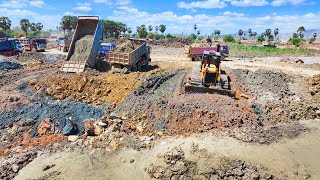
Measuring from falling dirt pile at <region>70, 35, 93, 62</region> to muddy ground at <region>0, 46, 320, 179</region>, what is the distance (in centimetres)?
435

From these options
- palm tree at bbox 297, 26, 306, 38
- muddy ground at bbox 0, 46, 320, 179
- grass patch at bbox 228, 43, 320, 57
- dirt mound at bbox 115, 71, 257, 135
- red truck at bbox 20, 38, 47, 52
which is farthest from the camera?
palm tree at bbox 297, 26, 306, 38

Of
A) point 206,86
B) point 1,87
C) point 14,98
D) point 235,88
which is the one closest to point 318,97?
point 235,88

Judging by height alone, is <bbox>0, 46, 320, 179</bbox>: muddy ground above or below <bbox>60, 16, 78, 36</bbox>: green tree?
below

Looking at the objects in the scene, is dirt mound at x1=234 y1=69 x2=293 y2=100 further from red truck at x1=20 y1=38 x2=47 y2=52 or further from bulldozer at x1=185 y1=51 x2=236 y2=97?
red truck at x1=20 y1=38 x2=47 y2=52

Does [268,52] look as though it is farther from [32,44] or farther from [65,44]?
[32,44]

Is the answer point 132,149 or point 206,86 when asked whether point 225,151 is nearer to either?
point 132,149

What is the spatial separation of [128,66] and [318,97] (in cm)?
1191

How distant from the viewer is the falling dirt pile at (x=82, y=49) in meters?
21.8

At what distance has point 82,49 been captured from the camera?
73.0 ft

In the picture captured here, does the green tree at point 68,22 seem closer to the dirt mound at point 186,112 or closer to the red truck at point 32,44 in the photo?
the red truck at point 32,44

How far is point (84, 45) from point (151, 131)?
12.2 m

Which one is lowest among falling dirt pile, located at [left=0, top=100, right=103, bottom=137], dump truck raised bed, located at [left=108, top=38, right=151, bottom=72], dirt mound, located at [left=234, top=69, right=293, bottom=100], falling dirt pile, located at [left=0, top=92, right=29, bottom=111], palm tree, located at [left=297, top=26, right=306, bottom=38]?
falling dirt pile, located at [left=0, top=100, right=103, bottom=137]

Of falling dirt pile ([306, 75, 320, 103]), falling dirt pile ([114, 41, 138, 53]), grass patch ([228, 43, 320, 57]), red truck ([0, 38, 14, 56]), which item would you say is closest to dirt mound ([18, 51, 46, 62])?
red truck ([0, 38, 14, 56])

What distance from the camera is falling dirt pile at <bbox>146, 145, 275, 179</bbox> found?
954 centimetres
